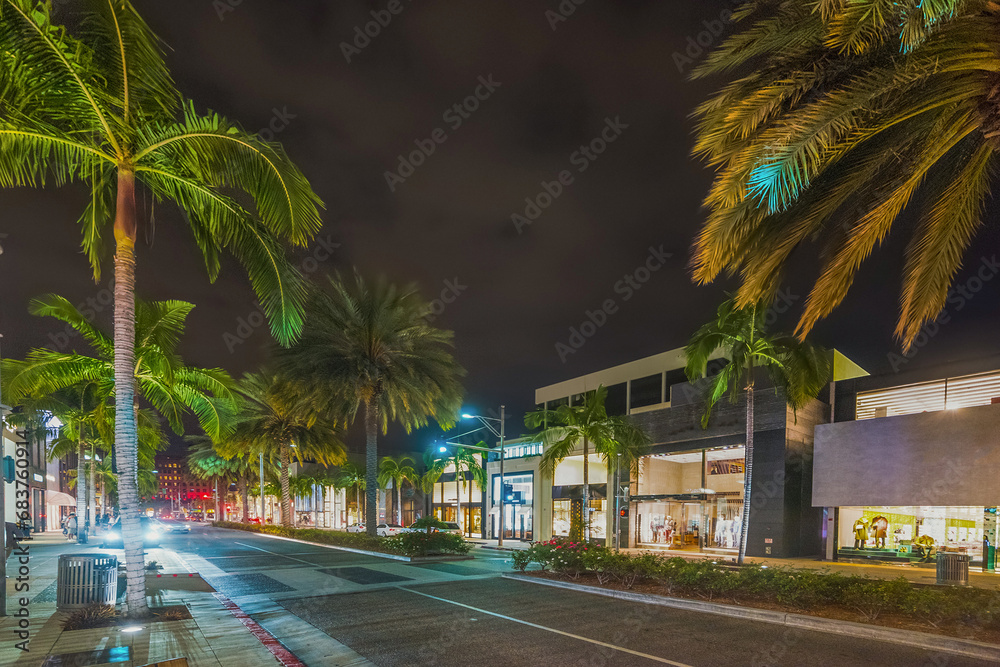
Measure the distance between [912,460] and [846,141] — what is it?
18100 mm

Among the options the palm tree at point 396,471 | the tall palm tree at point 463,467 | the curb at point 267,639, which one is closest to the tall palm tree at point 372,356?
the curb at point 267,639

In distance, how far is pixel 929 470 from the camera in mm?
20594

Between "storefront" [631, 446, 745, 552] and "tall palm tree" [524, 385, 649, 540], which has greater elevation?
A: "tall palm tree" [524, 385, 649, 540]

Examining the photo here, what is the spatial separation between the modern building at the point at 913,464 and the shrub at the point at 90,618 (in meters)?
23.3

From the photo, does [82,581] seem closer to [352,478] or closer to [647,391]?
[647,391]

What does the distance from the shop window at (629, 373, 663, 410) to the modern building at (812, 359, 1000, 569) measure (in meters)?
13.0

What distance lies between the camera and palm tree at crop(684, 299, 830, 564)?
20.5 metres

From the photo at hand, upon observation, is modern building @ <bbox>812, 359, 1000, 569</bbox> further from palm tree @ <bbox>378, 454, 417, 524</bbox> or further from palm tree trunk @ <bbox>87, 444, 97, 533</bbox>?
palm tree @ <bbox>378, 454, 417, 524</bbox>

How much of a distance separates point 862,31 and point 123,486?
12.4 meters

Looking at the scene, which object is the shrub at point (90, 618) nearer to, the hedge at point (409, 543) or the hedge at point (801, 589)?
the hedge at point (801, 589)

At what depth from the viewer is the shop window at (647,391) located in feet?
131

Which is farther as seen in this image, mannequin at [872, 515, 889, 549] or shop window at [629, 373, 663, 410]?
shop window at [629, 373, 663, 410]

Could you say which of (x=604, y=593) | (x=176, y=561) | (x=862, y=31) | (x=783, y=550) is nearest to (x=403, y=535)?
(x=176, y=561)

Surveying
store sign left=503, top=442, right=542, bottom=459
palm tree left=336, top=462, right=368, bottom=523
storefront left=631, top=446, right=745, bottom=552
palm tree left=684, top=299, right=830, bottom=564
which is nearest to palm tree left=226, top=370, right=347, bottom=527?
store sign left=503, top=442, right=542, bottom=459
